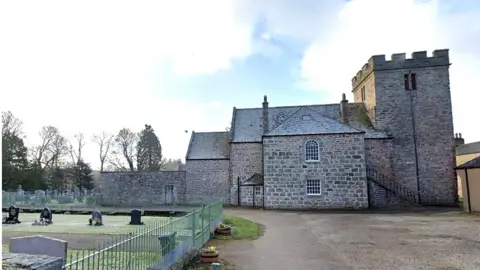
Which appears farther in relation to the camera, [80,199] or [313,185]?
[80,199]

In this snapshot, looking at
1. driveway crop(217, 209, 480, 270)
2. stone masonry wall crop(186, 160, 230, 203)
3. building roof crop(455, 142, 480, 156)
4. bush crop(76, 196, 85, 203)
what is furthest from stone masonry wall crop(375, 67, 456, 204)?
bush crop(76, 196, 85, 203)

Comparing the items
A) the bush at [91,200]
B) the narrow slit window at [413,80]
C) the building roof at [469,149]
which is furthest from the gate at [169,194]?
the building roof at [469,149]

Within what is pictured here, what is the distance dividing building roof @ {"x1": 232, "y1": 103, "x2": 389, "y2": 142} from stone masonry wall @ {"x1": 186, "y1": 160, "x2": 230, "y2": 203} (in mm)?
3323

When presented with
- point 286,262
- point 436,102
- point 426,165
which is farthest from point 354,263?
point 436,102

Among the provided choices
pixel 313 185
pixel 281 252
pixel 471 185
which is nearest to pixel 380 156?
pixel 313 185

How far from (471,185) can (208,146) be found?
22.3m

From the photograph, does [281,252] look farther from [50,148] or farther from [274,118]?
[50,148]

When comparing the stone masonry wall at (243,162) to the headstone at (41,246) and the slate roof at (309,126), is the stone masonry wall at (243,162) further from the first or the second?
the headstone at (41,246)

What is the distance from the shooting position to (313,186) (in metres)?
26.6

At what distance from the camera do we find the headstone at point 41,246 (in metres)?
6.29

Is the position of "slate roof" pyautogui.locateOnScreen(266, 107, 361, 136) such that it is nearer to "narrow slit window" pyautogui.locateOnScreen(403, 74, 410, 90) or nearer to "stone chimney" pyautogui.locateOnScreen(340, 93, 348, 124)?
"stone chimney" pyautogui.locateOnScreen(340, 93, 348, 124)

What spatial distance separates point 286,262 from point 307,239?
3.82 metres

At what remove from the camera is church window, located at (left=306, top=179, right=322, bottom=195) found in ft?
87.1

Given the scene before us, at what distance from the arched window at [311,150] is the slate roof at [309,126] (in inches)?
32.8
